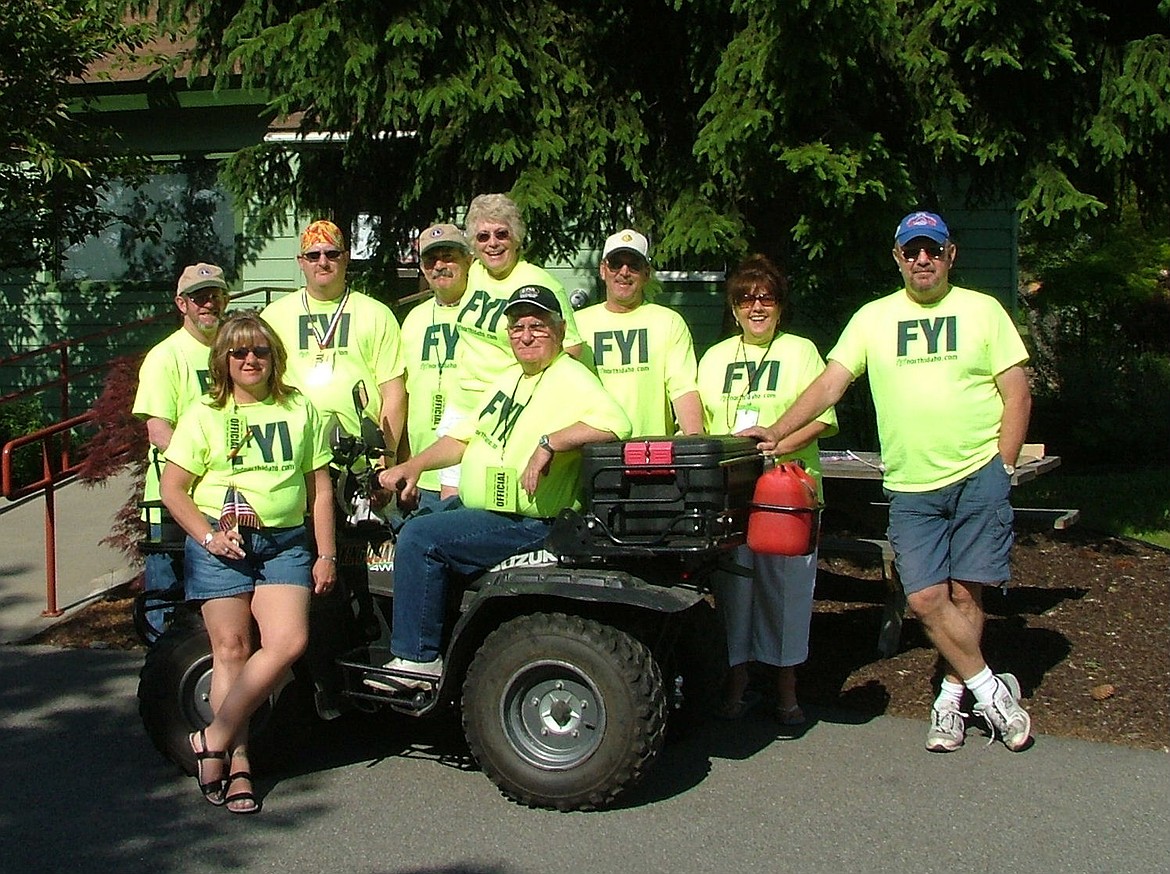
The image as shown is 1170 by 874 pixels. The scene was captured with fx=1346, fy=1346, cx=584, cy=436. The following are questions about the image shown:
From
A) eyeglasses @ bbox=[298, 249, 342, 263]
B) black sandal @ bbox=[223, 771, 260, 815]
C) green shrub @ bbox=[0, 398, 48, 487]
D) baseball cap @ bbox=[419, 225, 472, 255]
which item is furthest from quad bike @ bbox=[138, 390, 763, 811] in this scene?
green shrub @ bbox=[0, 398, 48, 487]

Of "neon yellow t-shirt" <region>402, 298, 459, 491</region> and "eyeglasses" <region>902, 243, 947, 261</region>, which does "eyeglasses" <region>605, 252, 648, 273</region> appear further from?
"eyeglasses" <region>902, 243, 947, 261</region>

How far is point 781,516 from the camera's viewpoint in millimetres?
4949

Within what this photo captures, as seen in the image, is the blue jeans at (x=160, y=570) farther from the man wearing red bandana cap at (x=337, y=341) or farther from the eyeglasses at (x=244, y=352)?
the eyeglasses at (x=244, y=352)

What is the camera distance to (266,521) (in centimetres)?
487

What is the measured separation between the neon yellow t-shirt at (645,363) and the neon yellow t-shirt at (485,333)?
286 millimetres

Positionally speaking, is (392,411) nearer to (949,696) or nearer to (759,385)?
(759,385)

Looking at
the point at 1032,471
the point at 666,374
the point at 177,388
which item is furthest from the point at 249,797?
the point at 1032,471

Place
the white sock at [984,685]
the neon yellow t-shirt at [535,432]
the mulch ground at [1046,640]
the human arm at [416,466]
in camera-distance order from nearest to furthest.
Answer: the neon yellow t-shirt at [535,432]
the human arm at [416,466]
the white sock at [984,685]
the mulch ground at [1046,640]

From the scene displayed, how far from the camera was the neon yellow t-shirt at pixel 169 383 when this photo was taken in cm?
581

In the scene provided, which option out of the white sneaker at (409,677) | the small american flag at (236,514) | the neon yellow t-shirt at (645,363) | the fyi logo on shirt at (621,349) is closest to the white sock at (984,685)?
the neon yellow t-shirt at (645,363)

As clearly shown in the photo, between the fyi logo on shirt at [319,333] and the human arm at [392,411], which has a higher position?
the fyi logo on shirt at [319,333]

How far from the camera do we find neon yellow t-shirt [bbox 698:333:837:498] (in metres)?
5.82

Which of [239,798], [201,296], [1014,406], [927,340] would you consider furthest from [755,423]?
Result: [239,798]

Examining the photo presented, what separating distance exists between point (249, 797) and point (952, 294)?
3.36 metres
